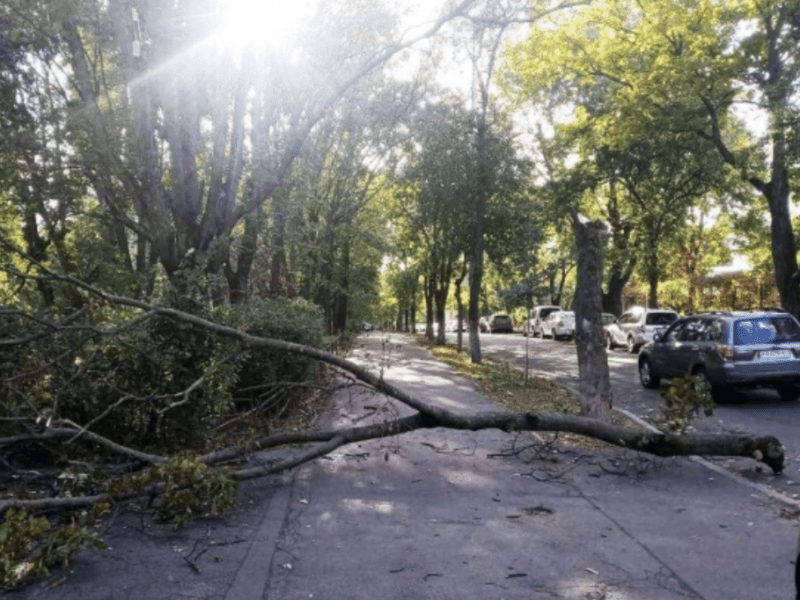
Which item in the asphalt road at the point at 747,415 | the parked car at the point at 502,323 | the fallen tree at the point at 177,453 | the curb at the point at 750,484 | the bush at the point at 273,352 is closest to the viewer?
the fallen tree at the point at 177,453

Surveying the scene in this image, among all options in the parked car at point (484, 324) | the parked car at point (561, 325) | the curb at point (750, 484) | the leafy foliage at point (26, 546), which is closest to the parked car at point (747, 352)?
the curb at point (750, 484)

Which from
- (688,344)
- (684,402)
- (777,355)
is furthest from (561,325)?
(684,402)

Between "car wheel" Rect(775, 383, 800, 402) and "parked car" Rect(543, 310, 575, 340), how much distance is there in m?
25.3

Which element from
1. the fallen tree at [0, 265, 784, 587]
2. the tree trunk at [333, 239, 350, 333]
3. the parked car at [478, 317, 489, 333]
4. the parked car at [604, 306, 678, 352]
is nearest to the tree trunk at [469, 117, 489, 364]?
the tree trunk at [333, 239, 350, 333]

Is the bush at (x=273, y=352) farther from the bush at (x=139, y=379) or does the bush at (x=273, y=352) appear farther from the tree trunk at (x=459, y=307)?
the tree trunk at (x=459, y=307)

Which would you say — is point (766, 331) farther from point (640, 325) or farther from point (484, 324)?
point (484, 324)

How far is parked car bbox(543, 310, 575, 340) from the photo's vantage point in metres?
39.3

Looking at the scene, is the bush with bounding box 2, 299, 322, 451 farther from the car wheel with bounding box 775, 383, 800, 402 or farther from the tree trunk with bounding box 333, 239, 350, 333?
the tree trunk with bounding box 333, 239, 350, 333

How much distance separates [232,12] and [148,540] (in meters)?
9.67

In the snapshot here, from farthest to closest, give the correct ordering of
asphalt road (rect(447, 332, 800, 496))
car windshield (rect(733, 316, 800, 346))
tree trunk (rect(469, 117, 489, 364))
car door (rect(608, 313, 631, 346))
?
car door (rect(608, 313, 631, 346)) < tree trunk (rect(469, 117, 489, 364)) < car windshield (rect(733, 316, 800, 346)) < asphalt road (rect(447, 332, 800, 496))

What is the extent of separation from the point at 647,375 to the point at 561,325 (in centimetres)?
2424

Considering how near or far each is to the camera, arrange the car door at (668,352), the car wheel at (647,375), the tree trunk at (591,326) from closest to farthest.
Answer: the tree trunk at (591,326), the car door at (668,352), the car wheel at (647,375)

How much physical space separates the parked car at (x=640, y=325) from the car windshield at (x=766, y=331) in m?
14.1

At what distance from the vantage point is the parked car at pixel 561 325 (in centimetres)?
3931
